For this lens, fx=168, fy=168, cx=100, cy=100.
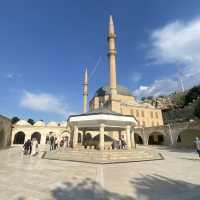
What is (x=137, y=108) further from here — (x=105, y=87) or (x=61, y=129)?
(x=61, y=129)

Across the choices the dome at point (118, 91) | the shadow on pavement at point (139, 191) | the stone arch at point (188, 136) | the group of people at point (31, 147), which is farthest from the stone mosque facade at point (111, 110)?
the shadow on pavement at point (139, 191)

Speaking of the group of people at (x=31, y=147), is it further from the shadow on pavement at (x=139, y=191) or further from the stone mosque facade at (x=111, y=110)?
the shadow on pavement at (x=139, y=191)

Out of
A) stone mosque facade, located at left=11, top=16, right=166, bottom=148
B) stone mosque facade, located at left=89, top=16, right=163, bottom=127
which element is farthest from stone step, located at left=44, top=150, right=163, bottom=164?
stone mosque facade, located at left=89, top=16, right=163, bottom=127

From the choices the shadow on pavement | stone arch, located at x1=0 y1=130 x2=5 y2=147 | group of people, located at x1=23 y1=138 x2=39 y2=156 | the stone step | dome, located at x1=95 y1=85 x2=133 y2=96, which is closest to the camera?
the shadow on pavement

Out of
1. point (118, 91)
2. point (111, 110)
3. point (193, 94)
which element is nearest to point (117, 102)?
point (111, 110)

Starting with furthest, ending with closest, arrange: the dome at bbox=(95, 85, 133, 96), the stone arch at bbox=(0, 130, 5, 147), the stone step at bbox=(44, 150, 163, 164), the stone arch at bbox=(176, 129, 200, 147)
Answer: the dome at bbox=(95, 85, 133, 96), the stone arch at bbox=(176, 129, 200, 147), the stone arch at bbox=(0, 130, 5, 147), the stone step at bbox=(44, 150, 163, 164)

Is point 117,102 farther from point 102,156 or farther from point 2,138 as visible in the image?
point 102,156

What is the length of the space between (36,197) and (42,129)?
107 feet

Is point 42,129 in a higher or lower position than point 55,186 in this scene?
higher

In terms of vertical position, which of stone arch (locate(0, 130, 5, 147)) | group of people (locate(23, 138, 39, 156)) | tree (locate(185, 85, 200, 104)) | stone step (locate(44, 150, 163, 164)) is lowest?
stone step (locate(44, 150, 163, 164))

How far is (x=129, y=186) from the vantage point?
468 centimetres

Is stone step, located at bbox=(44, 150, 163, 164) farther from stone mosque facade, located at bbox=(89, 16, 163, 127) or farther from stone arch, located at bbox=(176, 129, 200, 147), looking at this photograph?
stone arch, located at bbox=(176, 129, 200, 147)

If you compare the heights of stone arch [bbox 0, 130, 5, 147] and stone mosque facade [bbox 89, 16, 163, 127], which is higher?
stone mosque facade [bbox 89, 16, 163, 127]

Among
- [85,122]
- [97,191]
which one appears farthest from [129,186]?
[85,122]
